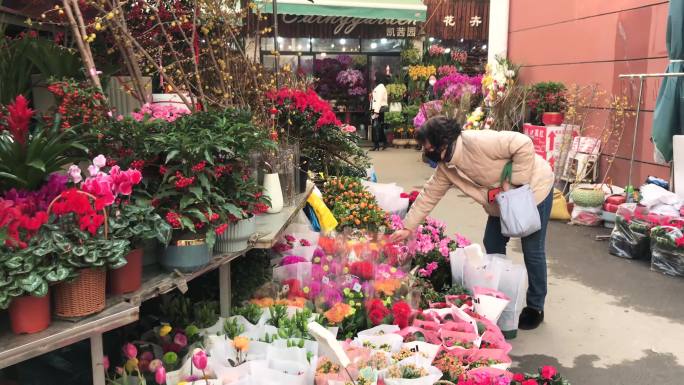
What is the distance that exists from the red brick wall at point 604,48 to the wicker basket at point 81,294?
249 inches

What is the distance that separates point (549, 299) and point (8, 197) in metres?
3.57

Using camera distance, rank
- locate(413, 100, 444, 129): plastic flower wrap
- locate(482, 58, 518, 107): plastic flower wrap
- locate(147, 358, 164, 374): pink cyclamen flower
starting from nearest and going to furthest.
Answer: locate(147, 358, 164, 374): pink cyclamen flower, locate(413, 100, 444, 129): plastic flower wrap, locate(482, 58, 518, 107): plastic flower wrap

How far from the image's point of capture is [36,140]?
154 cm

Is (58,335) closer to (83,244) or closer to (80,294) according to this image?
(80,294)

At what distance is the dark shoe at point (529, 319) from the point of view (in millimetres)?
3559

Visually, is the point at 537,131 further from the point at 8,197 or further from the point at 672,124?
the point at 8,197

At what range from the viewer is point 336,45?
544 inches

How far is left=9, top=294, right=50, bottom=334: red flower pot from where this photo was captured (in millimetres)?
1433

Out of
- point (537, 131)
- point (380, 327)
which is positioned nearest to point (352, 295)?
point (380, 327)

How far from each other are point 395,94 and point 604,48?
617 centimetres

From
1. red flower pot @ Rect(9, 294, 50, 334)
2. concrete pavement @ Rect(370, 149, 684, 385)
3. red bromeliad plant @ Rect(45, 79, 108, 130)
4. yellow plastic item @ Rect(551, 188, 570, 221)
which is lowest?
concrete pavement @ Rect(370, 149, 684, 385)

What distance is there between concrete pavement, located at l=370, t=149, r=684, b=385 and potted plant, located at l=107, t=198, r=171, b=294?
2.18 metres

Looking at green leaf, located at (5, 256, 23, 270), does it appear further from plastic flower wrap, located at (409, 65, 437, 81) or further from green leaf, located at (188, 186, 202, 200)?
plastic flower wrap, located at (409, 65, 437, 81)

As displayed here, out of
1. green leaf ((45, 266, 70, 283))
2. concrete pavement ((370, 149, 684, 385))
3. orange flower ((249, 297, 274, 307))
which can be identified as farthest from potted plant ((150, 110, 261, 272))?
concrete pavement ((370, 149, 684, 385))
